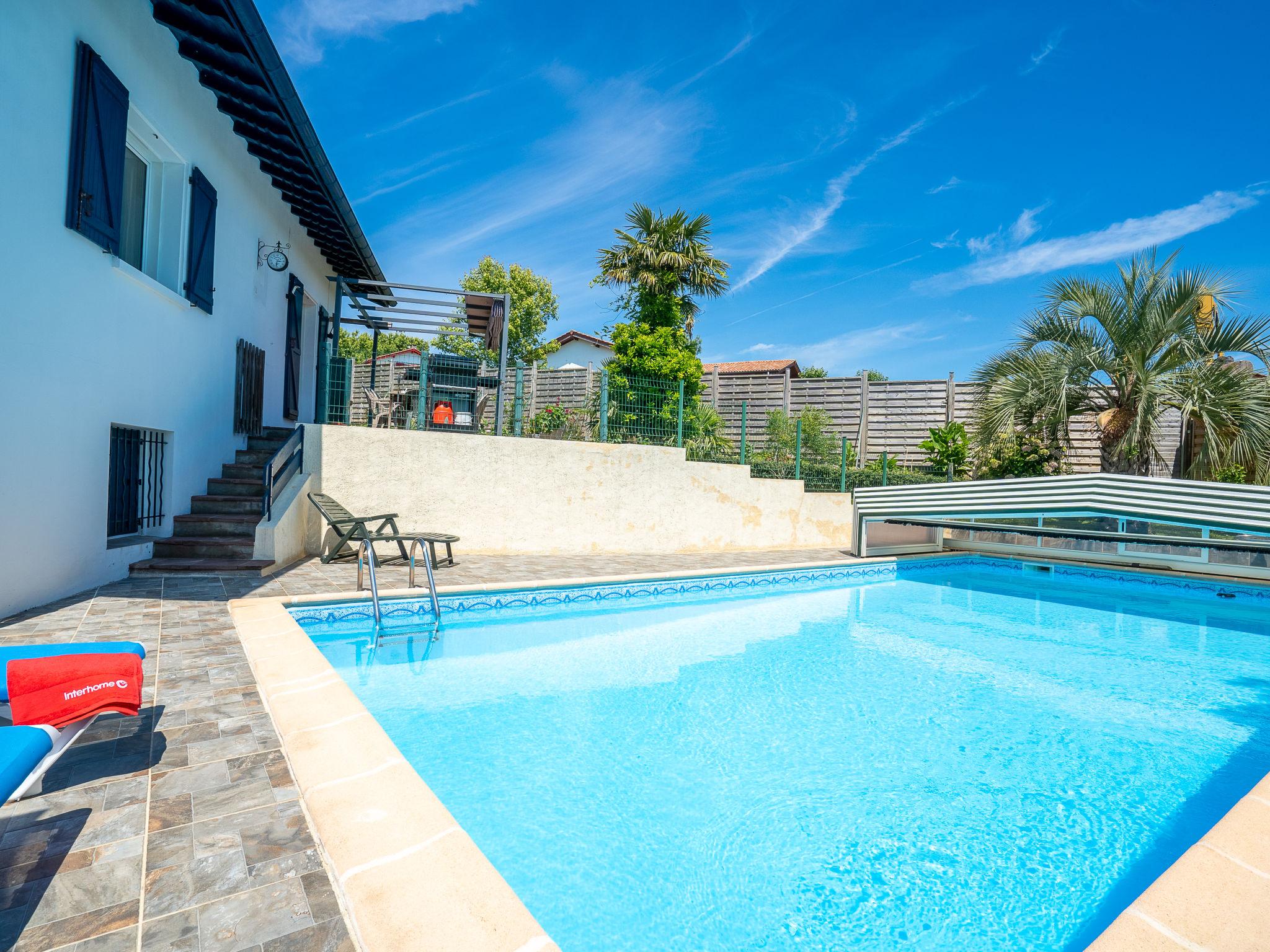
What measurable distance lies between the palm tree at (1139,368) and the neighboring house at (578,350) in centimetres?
2365

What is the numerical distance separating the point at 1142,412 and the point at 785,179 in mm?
12646

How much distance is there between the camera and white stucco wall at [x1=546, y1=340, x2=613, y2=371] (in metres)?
32.9

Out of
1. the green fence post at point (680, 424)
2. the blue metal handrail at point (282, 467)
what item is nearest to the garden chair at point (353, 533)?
the blue metal handrail at point (282, 467)

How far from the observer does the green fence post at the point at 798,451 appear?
11.4 meters

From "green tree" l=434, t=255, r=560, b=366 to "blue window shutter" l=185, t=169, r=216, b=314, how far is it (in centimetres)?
1880

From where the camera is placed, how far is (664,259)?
15.6 m

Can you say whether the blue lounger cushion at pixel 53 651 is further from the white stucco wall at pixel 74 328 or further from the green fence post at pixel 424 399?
the green fence post at pixel 424 399

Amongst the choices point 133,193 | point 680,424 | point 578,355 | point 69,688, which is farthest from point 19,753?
point 578,355

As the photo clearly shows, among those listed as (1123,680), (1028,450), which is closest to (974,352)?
(1028,450)

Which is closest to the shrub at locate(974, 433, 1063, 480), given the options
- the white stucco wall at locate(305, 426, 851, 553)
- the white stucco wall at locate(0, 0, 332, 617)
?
the white stucco wall at locate(305, 426, 851, 553)

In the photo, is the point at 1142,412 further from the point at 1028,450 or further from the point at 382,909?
the point at 382,909

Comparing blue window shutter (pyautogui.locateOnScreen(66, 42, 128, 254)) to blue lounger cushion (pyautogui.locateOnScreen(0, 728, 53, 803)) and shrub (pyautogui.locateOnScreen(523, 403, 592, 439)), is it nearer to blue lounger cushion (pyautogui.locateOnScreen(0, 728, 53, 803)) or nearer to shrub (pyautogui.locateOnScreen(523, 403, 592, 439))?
blue lounger cushion (pyautogui.locateOnScreen(0, 728, 53, 803))

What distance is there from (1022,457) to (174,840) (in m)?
13.4

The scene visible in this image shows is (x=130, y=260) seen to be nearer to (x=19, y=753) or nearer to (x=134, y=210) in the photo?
(x=134, y=210)
